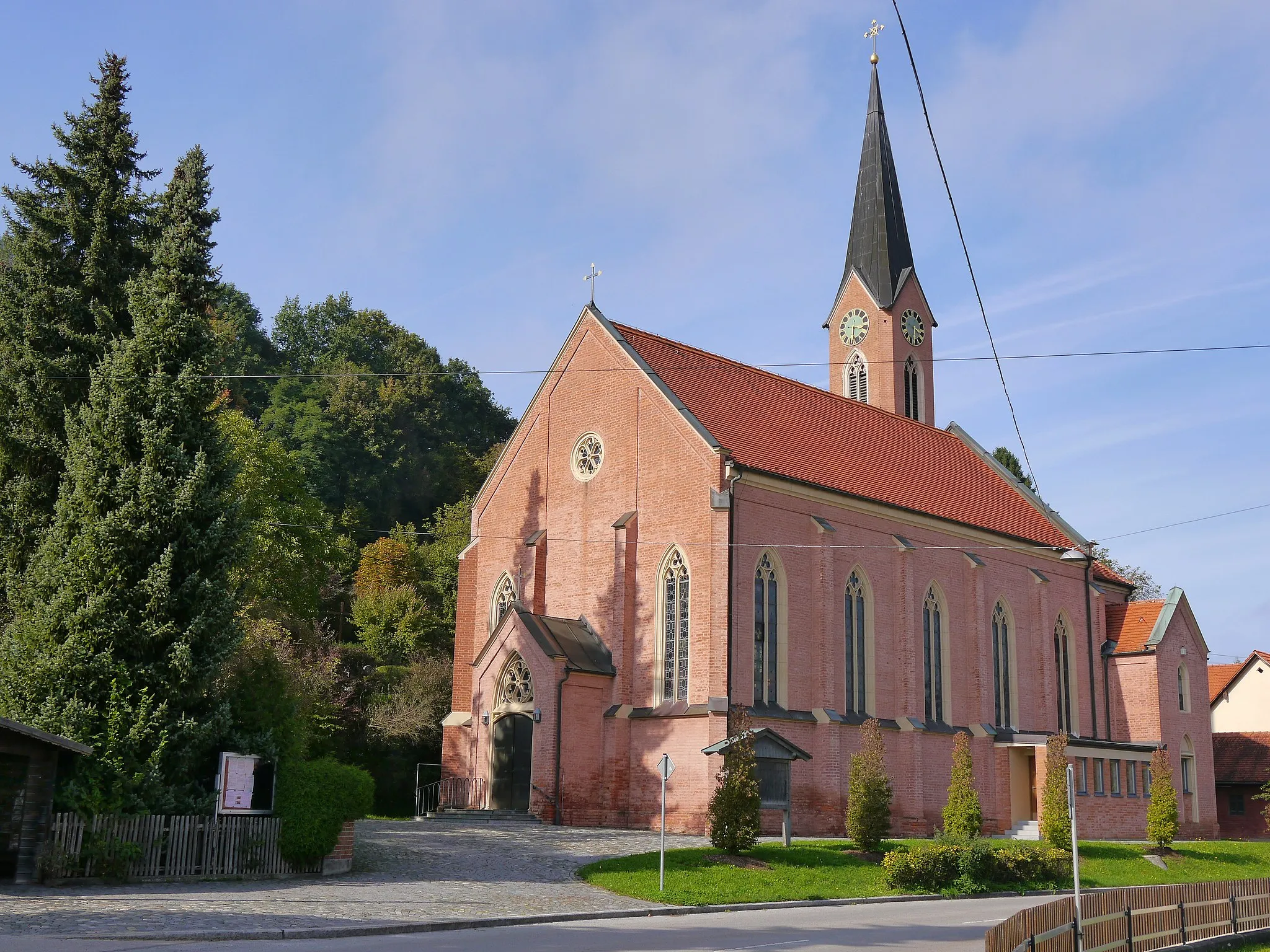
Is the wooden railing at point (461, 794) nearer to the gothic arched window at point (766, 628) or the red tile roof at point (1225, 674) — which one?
the gothic arched window at point (766, 628)

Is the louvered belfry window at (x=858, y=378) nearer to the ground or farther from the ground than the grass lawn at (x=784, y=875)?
farther from the ground

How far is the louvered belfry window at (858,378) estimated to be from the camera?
48531 mm

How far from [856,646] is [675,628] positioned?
5913 millimetres

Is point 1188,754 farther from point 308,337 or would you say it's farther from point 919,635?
point 308,337

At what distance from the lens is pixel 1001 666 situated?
3981 cm

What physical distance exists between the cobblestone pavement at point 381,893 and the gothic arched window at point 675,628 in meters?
4.55

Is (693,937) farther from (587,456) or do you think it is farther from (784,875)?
(587,456)

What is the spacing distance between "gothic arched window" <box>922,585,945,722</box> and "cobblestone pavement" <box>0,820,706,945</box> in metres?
11.5

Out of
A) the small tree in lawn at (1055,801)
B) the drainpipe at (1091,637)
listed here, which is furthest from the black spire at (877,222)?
the small tree in lawn at (1055,801)

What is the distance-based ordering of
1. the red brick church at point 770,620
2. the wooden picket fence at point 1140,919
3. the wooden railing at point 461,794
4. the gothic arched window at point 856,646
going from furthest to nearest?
the gothic arched window at point 856,646
the wooden railing at point 461,794
the red brick church at point 770,620
the wooden picket fence at point 1140,919

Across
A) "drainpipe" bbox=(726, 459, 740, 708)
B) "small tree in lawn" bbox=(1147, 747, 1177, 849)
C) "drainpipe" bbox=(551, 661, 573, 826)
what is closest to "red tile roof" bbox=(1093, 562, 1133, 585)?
"small tree in lawn" bbox=(1147, 747, 1177, 849)

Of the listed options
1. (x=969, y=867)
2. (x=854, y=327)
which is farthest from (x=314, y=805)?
(x=854, y=327)

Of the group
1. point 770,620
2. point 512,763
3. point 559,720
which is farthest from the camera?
point 512,763

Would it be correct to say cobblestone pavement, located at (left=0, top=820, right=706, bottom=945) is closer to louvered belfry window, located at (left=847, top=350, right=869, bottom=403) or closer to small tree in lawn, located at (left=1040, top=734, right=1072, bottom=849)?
small tree in lawn, located at (left=1040, top=734, right=1072, bottom=849)
